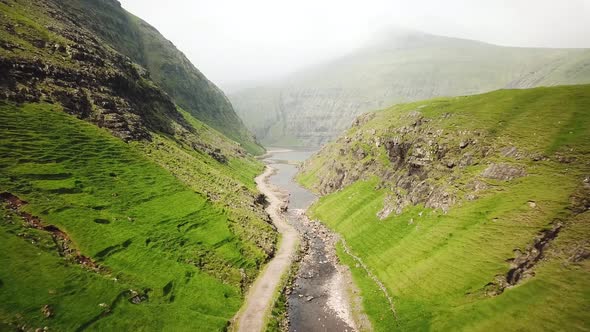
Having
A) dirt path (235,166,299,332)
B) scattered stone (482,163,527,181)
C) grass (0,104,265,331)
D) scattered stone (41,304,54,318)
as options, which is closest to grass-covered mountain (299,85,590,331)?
scattered stone (482,163,527,181)

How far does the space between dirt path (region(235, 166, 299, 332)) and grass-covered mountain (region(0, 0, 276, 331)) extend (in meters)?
2.62

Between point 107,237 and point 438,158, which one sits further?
point 438,158

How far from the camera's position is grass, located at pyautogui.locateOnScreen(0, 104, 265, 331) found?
48.1m

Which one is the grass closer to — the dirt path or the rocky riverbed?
the dirt path

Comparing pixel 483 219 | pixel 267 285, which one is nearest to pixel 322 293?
pixel 267 285

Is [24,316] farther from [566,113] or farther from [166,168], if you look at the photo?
[566,113]

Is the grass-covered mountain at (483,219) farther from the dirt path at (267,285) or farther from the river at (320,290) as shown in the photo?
the dirt path at (267,285)

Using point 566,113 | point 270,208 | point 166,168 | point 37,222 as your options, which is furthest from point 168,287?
point 566,113

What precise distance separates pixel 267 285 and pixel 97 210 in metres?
41.6

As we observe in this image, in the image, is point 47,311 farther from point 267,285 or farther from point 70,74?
point 70,74

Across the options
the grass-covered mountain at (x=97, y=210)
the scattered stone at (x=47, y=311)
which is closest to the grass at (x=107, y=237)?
the grass-covered mountain at (x=97, y=210)

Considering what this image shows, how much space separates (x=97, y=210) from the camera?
7250cm

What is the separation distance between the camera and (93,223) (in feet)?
220

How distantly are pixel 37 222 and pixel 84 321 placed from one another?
81.3ft
